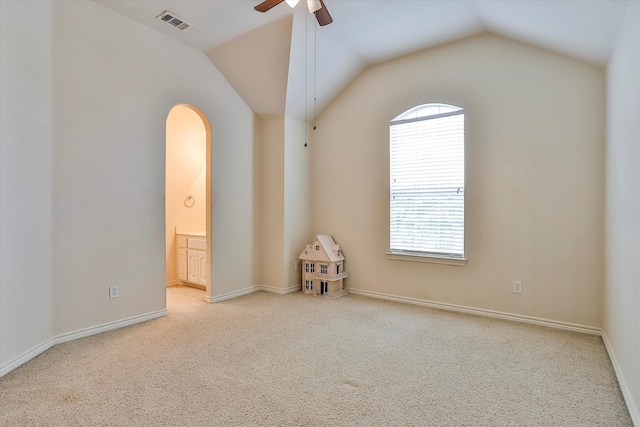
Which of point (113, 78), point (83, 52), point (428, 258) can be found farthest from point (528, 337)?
point (83, 52)

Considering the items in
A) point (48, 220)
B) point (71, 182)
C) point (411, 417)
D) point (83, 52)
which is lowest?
point (411, 417)

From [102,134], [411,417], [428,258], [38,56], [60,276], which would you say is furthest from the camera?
[428,258]

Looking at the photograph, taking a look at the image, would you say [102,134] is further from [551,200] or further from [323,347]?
[551,200]

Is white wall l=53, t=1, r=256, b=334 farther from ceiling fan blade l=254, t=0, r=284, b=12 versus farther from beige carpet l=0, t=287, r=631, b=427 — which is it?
ceiling fan blade l=254, t=0, r=284, b=12

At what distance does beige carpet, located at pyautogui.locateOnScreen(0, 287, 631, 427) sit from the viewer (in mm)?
1870

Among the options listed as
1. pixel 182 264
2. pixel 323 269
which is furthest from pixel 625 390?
pixel 182 264

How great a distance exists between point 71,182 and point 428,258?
3516 millimetres

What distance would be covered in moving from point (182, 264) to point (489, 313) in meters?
3.97

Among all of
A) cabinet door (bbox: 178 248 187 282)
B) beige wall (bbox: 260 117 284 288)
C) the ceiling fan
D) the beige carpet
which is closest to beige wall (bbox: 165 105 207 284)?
cabinet door (bbox: 178 248 187 282)

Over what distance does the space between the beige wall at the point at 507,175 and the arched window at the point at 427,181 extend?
10 cm

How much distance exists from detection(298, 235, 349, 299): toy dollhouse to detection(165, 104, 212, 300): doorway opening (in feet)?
4.45

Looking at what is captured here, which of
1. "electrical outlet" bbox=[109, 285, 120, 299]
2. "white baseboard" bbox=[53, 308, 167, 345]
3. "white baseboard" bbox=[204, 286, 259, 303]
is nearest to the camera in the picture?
A: "white baseboard" bbox=[53, 308, 167, 345]

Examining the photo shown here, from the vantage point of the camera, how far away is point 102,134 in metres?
3.12

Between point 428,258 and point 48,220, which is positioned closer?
point 48,220
